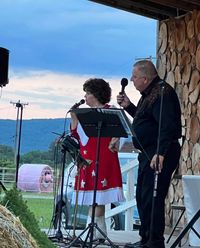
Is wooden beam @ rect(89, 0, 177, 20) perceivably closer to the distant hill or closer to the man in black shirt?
the distant hill

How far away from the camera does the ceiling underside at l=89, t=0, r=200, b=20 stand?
6.41 meters

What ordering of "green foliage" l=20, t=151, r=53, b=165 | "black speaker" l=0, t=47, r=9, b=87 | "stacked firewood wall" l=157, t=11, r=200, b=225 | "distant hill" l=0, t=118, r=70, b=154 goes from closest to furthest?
"black speaker" l=0, t=47, r=9, b=87 → "stacked firewood wall" l=157, t=11, r=200, b=225 → "distant hill" l=0, t=118, r=70, b=154 → "green foliage" l=20, t=151, r=53, b=165

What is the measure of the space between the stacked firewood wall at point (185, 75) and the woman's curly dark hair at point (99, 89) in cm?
147

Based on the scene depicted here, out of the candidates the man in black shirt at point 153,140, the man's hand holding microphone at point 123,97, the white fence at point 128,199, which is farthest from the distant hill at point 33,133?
the man in black shirt at point 153,140

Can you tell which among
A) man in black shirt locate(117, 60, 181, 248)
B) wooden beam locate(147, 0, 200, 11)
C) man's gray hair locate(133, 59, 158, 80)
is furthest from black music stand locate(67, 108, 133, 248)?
wooden beam locate(147, 0, 200, 11)

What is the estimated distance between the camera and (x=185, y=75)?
6.50 meters

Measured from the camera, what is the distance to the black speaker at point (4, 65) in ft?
17.3

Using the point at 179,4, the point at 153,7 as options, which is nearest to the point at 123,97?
the point at 179,4

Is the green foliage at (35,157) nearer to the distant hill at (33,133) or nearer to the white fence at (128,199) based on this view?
the distant hill at (33,133)

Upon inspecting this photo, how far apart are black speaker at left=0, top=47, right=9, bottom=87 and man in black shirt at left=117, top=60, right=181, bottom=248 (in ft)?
4.05

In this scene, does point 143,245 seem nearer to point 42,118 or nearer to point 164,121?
point 164,121

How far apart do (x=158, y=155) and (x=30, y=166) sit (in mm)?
3925

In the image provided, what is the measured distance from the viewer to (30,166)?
7.89 meters

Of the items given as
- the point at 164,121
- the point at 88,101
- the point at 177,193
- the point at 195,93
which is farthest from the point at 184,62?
the point at 164,121
